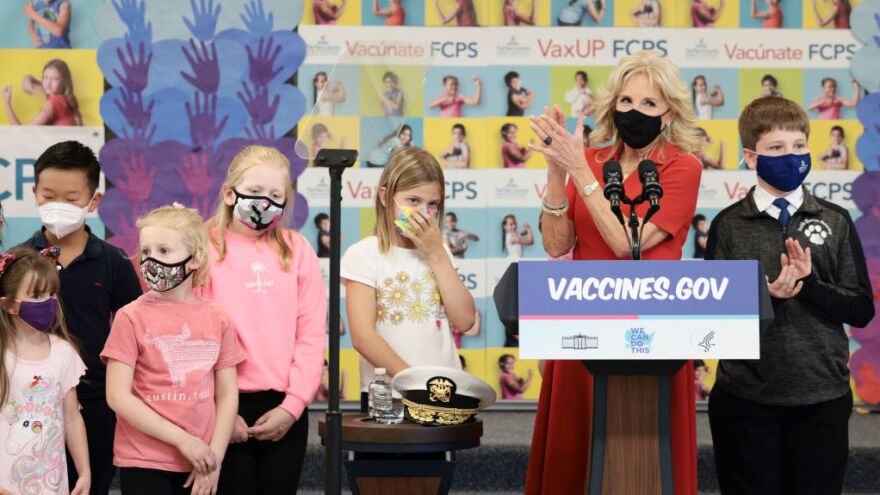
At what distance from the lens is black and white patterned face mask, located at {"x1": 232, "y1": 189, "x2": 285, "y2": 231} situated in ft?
9.89

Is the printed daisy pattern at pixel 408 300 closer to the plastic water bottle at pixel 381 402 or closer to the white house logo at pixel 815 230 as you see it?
the plastic water bottle at pixel 381 402

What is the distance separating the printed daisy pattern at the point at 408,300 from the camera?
3.16m

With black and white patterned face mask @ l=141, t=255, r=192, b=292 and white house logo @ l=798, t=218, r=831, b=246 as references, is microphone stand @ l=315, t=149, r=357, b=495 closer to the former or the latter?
black and white patterned face mask @ l=141, t=255, r=192, b=292

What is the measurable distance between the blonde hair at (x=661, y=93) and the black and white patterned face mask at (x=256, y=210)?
924 mm

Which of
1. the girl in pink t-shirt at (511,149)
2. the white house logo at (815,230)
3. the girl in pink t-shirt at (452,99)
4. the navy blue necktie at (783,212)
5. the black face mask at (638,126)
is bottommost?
the white house logo at (815,230)

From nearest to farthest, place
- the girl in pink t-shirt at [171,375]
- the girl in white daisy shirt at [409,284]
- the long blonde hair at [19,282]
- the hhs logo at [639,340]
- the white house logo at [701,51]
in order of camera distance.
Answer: the hhs logo at [639,340] < the girl in pink t-shirt at [171,375] < the long blonde hair at [19,282] < the girl in white daisy shirt at [409,284] < the white house logo at [701,51]

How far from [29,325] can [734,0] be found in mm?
3884

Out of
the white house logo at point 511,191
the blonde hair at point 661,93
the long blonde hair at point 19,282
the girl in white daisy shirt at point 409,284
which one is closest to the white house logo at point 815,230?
the blonde hair at point 661,93

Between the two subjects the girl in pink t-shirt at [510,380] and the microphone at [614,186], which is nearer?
the microphone at [614,186]

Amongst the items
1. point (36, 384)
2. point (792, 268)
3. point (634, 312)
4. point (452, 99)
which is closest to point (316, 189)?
point (452, 99)

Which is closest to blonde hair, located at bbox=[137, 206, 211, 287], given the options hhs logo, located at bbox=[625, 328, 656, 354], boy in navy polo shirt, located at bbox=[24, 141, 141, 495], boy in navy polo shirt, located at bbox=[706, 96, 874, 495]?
boy in navy polo shirt, located at bbox=[24, 141, 141, 495]

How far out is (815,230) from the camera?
312 centimetres

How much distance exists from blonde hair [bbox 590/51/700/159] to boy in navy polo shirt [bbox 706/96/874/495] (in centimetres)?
27

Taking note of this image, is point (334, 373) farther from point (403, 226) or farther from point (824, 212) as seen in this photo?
point (824, 212)
